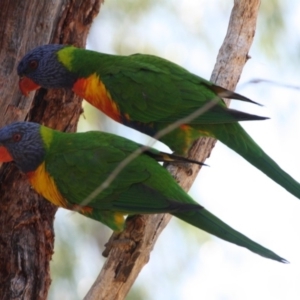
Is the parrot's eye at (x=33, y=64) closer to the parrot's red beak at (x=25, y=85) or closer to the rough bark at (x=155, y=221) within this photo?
the parrot's red beak at (x=25, y=85)

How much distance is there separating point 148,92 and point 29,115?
626 mm

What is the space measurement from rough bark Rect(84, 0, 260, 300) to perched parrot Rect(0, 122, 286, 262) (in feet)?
0.29

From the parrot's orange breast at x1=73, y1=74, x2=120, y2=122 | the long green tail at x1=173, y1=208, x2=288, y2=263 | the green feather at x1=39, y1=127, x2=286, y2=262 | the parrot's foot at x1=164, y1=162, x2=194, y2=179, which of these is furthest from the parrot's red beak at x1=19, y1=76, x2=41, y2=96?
the long green tail at x1=173, y1=208, x2=288, y2=263

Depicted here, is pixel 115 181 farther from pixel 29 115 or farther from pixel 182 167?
pixel 29 115

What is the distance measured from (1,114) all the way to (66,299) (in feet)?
5.40

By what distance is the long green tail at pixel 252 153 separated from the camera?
242 centimetres

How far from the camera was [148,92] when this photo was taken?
261 centimetres

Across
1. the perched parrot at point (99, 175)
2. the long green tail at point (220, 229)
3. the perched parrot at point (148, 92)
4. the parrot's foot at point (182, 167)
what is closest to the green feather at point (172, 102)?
the perched parrot at point (148, 92)

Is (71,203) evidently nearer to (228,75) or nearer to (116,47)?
(228,75)

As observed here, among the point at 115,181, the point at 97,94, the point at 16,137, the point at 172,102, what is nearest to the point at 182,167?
the point at 172,102

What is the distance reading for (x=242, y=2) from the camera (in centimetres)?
274

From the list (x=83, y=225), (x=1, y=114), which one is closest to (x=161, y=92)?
(x=1, y=114)

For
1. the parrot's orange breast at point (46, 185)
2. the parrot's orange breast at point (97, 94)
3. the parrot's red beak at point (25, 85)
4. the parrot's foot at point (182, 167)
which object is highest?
the parrot's orange breast at point (97, 94)

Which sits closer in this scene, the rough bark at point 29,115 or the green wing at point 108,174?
the green wing at point 108,174
